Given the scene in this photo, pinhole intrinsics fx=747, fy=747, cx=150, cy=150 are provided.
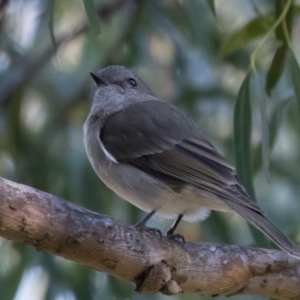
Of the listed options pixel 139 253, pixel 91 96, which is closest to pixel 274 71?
pixel 91 96

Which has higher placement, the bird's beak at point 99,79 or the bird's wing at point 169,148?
the bird's beak at point 99,79

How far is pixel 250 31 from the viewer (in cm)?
276

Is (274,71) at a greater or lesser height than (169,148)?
greater

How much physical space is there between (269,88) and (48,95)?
1062 mm

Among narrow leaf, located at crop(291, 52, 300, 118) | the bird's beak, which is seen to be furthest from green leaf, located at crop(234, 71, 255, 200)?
the bird's beak

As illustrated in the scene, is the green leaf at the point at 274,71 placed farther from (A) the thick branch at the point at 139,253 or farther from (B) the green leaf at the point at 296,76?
(A) the thick branch at the point at 139,253

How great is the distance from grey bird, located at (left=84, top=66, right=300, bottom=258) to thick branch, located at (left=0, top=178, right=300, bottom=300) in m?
0.14

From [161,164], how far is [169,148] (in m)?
0.10

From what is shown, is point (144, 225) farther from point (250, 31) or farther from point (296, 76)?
point (250, 31)

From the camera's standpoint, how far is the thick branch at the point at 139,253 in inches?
69.0

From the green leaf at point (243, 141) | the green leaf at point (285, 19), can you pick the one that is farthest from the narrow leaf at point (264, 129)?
the green leaf at point (285, 19)

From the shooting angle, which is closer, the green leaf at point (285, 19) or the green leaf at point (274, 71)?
the green leaf at point (285, 19)

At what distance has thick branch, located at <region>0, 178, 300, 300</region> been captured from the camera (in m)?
1.75

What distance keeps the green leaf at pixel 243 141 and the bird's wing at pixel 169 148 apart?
0.04 metres
